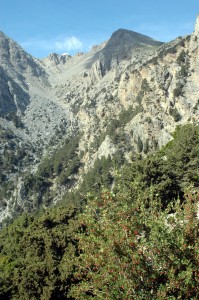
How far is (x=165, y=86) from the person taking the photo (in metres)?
122

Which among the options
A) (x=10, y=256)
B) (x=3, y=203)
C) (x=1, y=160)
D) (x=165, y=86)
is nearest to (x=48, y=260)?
(x=10, y=256)

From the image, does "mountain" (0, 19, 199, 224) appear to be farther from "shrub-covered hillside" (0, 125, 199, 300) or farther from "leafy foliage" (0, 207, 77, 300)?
"shrub-covered hillside" (0, 125, 199, 300)

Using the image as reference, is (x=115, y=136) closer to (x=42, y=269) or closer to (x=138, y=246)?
(x=42, y=269)

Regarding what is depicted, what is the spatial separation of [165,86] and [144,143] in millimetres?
27506

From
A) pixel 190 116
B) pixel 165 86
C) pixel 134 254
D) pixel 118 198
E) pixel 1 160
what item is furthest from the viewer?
pixel 1 160

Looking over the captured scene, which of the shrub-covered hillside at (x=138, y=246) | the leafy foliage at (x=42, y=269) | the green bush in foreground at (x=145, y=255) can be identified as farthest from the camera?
the leafy foliage at (x=42, y=269)

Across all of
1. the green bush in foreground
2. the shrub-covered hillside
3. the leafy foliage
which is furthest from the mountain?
the green bush in foreground

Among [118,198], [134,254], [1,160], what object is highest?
[1,160]

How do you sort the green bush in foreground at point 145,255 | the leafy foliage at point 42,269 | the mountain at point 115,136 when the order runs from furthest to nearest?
the mountain at point 115,136 < the leafy foliage at point 42,269 < the green bush in foreground at point 145,255

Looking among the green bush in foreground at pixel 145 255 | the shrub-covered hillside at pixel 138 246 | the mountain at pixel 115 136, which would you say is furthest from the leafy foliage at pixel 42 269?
the mountain at pixel 115 136

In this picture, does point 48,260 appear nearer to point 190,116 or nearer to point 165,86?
point 190,116

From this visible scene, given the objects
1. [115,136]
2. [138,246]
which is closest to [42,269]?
[138,246]

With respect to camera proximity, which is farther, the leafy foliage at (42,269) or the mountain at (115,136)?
the mountain at (115,136)

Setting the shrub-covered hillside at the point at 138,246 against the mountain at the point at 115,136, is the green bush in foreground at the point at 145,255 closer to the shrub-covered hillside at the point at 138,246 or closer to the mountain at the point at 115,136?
the shrub-covered hillside at the point at 138,246
